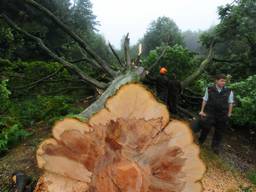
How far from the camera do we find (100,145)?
3363 millimetres

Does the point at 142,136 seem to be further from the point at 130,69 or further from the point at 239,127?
the point at 239,127

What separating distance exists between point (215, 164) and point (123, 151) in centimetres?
311

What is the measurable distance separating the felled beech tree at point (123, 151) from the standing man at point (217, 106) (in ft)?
9.05

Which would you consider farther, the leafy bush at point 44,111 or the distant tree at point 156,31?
the distant tree at point 156,31

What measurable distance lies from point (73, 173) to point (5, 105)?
433 cm

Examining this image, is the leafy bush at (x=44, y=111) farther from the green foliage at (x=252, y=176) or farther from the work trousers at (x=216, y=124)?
the green foliage at (x=252, y=176)

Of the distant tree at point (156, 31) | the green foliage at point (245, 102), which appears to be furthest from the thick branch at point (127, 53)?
the distant tree at point (156, 31)

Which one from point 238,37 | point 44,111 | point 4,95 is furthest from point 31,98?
point 238,37

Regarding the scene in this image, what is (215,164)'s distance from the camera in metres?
6.04

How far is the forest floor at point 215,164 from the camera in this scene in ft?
17.4

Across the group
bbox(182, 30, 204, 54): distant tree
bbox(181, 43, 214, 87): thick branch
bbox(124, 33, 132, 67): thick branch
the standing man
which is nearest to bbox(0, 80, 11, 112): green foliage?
bbox(124, 33, 132, 67): thick branch

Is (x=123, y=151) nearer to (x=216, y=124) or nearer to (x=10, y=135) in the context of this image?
(x=216, y=124)

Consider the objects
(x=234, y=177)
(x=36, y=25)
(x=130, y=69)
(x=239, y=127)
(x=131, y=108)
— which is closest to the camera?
(x=131, y=108)

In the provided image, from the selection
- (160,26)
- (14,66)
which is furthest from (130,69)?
(160,26)
